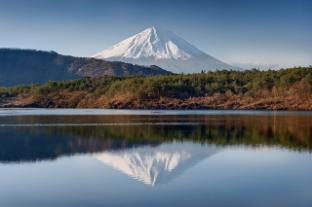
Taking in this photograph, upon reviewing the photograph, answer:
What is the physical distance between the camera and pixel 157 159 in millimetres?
20312

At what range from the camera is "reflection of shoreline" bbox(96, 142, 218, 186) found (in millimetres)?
16406

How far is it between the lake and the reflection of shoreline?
0.11ft

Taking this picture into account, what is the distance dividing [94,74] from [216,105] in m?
96.5

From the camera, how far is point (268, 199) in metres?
12.5

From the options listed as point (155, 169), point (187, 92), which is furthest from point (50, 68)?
point (155, 169)

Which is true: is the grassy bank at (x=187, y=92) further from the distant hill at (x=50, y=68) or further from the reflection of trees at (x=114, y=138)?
the distant hill at (x=50, y=68)

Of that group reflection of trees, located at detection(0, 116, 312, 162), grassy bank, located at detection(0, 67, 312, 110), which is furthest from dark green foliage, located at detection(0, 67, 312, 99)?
reflection of trees, located at detection(0, 116, 312, 162)

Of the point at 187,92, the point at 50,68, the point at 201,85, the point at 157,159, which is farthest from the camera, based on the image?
the point at 50,68

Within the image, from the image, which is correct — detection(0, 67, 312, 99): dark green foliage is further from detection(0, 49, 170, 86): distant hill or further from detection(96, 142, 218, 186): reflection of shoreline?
detection(0, 49, 170, 86): distant hill

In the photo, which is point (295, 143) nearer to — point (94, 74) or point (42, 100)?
point (42, 100)

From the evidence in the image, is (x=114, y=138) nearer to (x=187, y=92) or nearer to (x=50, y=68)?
(x=187, y=92)

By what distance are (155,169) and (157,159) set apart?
8.72 ft

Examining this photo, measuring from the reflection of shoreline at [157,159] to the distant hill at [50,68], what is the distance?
14609cm

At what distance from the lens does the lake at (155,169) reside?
12.6m
